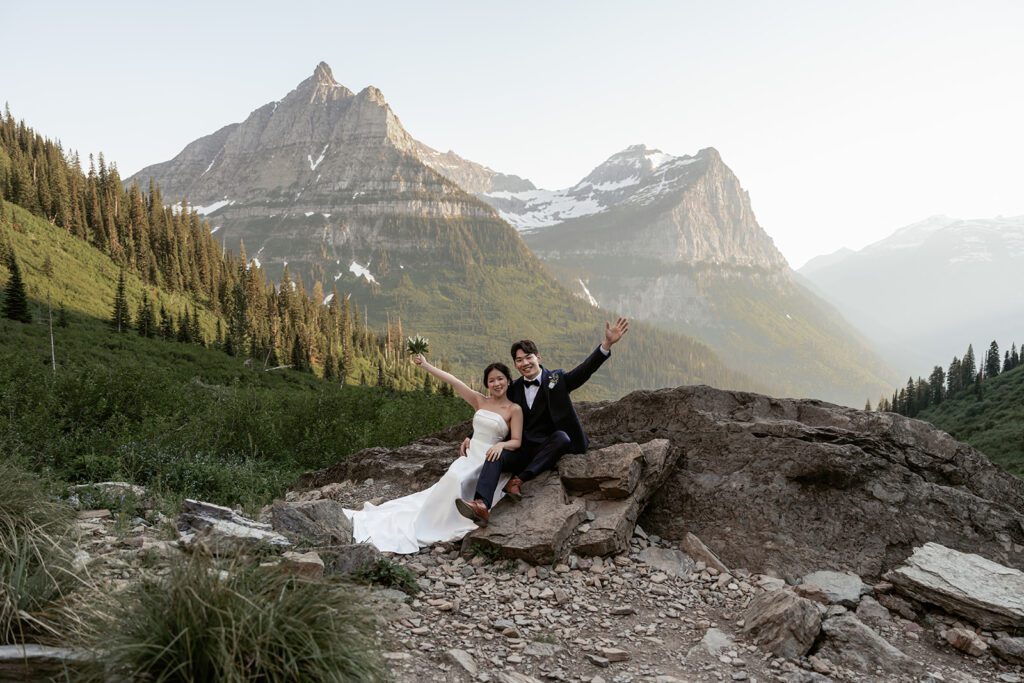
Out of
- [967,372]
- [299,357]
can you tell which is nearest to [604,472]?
[299,357]

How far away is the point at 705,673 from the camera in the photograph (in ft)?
18.6

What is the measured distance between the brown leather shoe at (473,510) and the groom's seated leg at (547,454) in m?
0.96

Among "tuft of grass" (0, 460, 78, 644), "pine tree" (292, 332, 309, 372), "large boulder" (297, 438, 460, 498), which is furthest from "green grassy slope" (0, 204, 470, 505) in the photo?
"pine tree" (292, 332, 309, 372)

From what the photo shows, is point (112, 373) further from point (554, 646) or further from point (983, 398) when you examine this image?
point (983, 398)

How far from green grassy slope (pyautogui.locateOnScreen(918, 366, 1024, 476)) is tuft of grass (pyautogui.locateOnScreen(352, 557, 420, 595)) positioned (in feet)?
169

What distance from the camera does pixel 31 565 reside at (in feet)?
15.7

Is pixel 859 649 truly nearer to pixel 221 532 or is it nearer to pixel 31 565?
pixel 221 532

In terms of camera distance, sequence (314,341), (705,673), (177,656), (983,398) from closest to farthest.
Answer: (177,656)
(705,673)
(983,398)
(314,341)

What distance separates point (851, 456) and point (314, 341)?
89.5 metres

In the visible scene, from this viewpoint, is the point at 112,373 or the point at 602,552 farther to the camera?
the point at 112,373

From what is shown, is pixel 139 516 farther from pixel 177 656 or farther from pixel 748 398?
pixel 748 398

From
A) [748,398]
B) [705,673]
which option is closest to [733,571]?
[705,673]

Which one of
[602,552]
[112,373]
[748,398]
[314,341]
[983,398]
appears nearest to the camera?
[602,552]

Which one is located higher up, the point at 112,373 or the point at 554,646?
the point at 112,373
